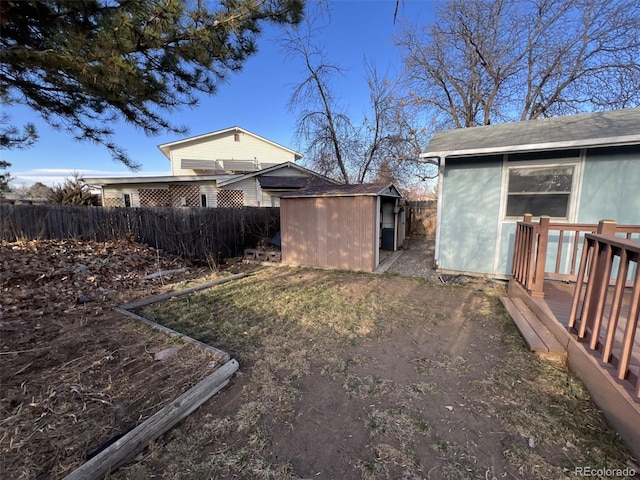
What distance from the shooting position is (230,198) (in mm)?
14016

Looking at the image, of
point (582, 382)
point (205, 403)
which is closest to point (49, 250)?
point (205, 403)

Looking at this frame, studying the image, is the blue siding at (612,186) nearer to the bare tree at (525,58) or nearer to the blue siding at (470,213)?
the blue siding at (470,213)

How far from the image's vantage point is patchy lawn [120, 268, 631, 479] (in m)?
1.68

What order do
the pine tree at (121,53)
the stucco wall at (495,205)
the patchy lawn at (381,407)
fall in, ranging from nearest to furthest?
the patchy lawn at (381,407), the pine tree at (121,53), the stucco wall at (495,205)

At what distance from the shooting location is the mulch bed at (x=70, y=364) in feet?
5.85

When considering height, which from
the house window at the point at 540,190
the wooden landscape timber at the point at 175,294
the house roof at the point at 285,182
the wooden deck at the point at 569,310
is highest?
the house roof at the point at 285,182

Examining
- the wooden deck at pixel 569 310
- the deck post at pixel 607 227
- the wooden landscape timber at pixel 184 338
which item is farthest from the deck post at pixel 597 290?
the wooden landscape timber at pixel 184 338

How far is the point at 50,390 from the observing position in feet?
7.39

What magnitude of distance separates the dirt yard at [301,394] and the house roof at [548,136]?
9.98ft

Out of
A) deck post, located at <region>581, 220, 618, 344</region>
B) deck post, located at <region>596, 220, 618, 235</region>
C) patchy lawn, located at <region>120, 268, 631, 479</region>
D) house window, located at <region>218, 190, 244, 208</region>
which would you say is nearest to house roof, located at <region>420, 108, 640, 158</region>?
deck post, located at <region>596, 220, 618, 235</region>

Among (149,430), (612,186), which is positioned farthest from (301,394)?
(612,186)

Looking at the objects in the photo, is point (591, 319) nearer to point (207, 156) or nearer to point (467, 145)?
point (467, 145)

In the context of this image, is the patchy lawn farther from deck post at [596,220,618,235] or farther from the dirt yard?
deck post at [596,220,618,235]

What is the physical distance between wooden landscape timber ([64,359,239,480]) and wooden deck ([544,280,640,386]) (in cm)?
307
